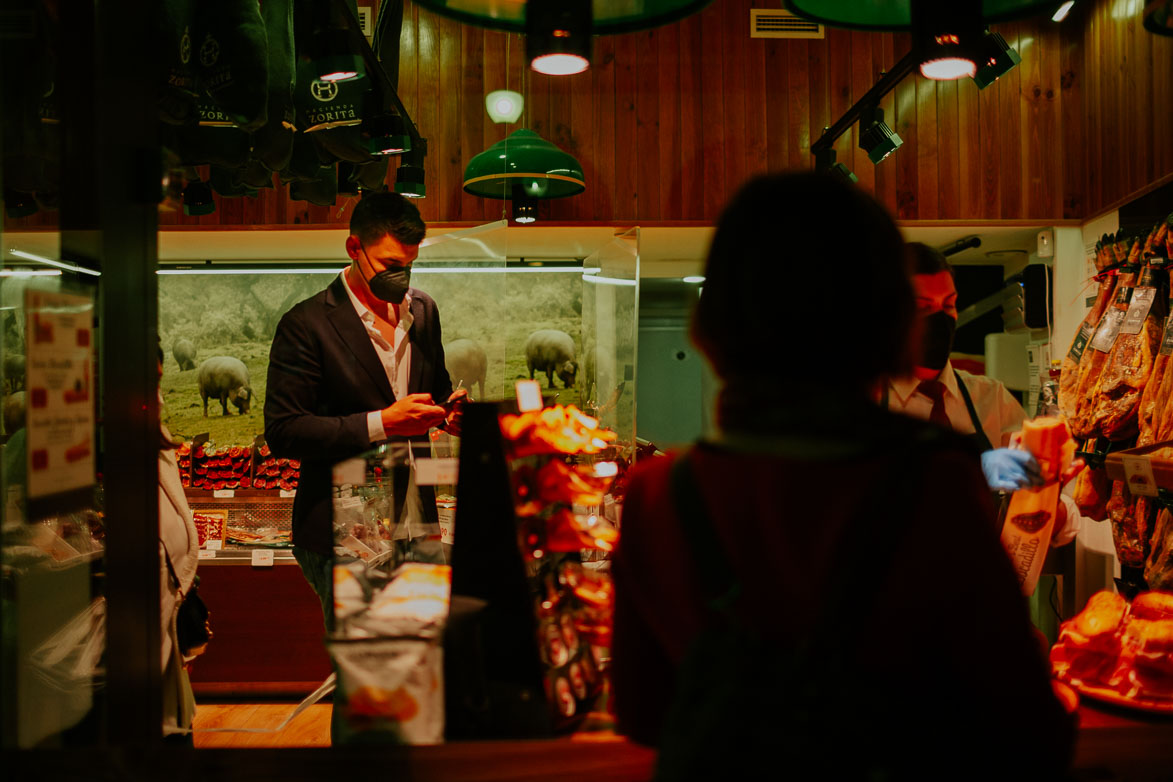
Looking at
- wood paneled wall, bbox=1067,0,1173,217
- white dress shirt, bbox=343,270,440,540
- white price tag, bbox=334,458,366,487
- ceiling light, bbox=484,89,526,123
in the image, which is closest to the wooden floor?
white dress shirt, bbox=343,270,440,540

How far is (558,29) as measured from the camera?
1848mm

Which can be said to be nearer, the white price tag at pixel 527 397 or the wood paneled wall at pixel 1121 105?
the white price tag at pixel 527 397

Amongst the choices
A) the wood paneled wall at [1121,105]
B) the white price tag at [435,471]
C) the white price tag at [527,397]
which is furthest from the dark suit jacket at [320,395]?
the wood paneled wall at [1121,105]

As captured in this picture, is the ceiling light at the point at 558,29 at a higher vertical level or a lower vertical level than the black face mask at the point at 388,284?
higher

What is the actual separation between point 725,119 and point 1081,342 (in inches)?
89.5

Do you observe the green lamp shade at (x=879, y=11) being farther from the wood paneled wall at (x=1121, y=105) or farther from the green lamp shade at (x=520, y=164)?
the wood paneled wall at (x=1121, y=105)

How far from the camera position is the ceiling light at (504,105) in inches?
192

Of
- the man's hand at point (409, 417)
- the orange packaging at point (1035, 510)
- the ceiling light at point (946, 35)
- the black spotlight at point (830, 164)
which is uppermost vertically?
the black spotlight at point (830, 164)

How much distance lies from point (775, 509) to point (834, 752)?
22cm

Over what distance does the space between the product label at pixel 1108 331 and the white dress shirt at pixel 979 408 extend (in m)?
1.48

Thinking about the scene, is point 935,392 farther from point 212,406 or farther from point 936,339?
point 212,406

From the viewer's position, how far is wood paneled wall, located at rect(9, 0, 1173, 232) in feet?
15.7

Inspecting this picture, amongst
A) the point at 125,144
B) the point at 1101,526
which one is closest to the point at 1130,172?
the point at 1101,526

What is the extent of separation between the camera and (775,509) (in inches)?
32.1
